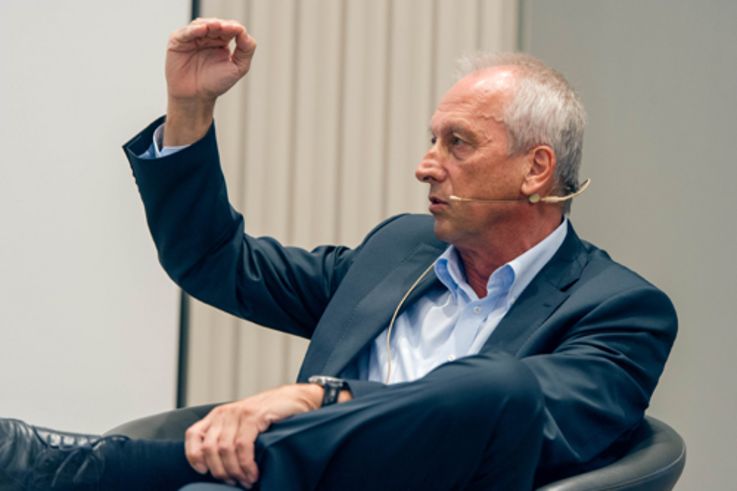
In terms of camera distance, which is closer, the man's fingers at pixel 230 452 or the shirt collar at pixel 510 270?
the man's fingers at pixel 230 452

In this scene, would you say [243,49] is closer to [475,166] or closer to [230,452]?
[475,166]

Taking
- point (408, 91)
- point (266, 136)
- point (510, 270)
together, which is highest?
point (408, 91)

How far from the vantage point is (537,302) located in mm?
1991

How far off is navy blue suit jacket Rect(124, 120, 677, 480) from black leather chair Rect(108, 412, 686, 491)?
2.0 inches

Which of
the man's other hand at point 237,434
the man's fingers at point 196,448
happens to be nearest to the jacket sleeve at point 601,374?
the man's other hand at point 237,434

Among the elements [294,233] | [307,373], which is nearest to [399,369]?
[307,373]

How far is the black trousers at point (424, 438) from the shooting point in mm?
1530

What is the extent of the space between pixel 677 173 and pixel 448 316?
1.06 m

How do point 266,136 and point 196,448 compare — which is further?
point 266,136

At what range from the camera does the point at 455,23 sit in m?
3.01

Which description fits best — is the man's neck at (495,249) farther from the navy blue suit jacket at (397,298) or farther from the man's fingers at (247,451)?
the man's fingers at (247,451)

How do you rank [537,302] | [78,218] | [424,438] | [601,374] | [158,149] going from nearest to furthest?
1. [424,438]
2. [601,374]
3. [537,302]
4. [158,149]
5. [78,218]

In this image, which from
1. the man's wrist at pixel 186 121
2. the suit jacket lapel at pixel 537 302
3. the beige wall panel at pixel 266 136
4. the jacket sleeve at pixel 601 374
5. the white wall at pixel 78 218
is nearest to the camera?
the jacket sleeve at pixel 601 374

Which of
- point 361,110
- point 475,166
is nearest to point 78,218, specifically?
point 361,110
